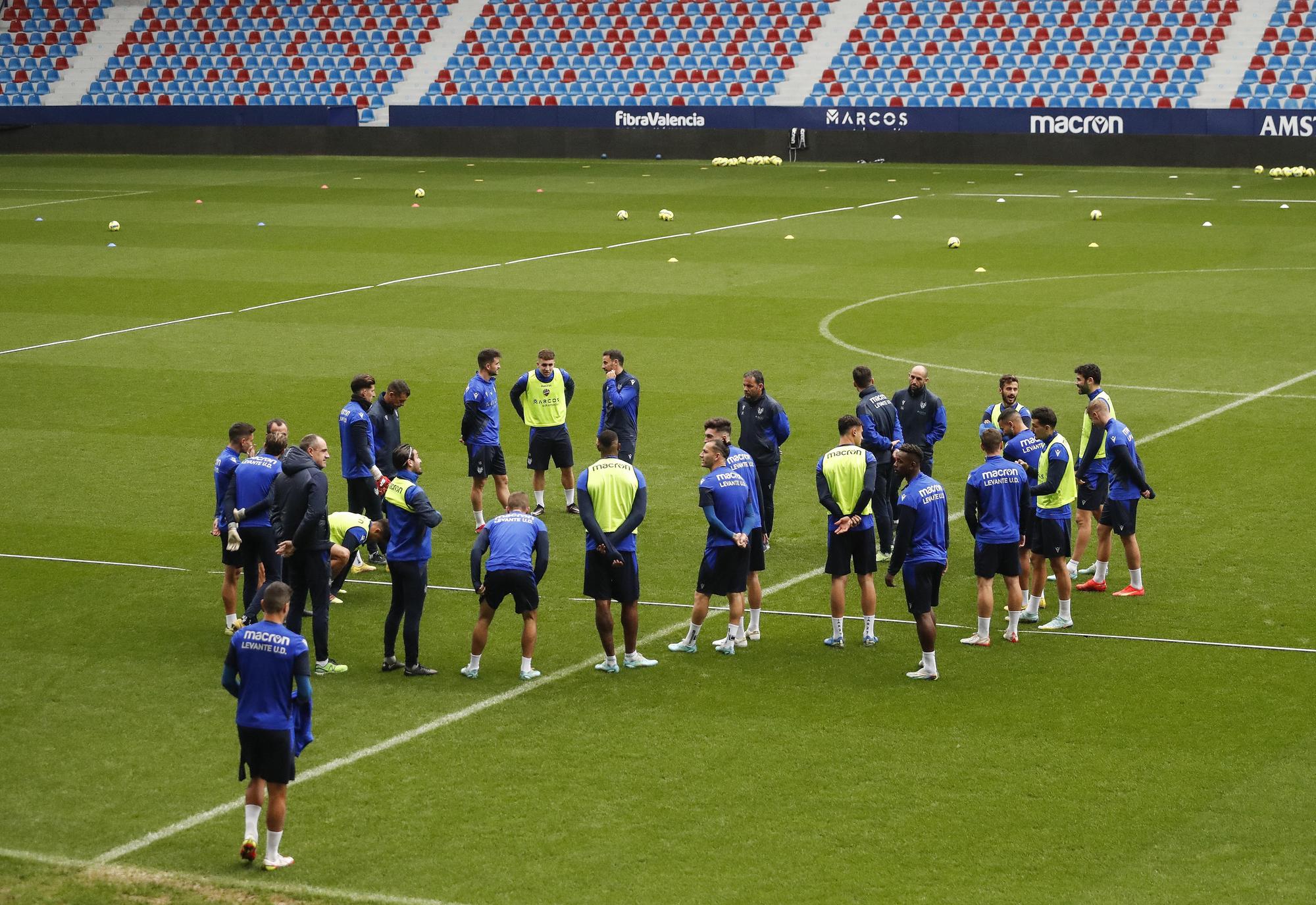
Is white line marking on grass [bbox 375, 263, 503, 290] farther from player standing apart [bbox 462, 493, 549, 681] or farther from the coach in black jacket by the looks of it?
player standing apart [bbox 462, 493, 549, 681]

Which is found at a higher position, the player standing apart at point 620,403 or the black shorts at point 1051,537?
the player standing apart at point 620,403

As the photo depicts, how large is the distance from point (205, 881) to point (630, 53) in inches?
2279

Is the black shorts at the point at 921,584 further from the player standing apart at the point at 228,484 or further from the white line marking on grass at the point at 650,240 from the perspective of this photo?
the white line marking on grass at the point at 650,240

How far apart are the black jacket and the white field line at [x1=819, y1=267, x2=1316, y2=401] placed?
44.8ft

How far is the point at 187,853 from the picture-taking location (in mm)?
10500

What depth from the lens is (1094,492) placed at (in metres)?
15.9

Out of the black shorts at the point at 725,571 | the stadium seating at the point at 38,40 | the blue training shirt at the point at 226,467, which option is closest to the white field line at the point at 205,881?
the blue training shirt at the point at 226,467

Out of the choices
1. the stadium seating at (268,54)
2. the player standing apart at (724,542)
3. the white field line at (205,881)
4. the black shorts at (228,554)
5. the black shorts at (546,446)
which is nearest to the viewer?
the white field line at (205,881)

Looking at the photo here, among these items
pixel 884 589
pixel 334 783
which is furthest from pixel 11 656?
pixel 884 589

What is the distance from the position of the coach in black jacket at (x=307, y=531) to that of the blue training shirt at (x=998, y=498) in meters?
5.32

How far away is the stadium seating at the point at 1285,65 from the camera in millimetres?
54031

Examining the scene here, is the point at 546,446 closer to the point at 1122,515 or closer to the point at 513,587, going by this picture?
the point at 513,587

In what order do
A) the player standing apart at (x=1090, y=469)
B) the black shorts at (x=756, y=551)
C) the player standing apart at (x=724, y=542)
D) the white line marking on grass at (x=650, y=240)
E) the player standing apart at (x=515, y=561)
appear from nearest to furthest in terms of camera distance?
1. the player standing apart at (x=515, y=561)
2. the player standing apart at (x=724, y=542)
3. the black shorts at (x=756, y=551)
4. the player standing apart at (x=1090, y=469)
5. the white line marking on grass at (x=650, y=240)

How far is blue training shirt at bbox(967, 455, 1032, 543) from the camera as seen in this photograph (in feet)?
45.8
